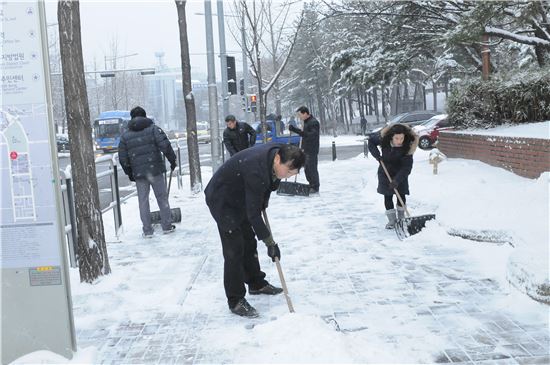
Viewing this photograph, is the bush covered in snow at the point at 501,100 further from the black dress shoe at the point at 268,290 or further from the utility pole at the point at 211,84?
the black dress shoe at the point at 268,290

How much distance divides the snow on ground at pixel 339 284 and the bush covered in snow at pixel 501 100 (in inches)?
67.5

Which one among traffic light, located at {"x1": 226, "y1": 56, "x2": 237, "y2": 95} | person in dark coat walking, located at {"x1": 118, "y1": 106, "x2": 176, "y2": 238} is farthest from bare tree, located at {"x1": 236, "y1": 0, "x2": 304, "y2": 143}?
person in dark coat walking, located at {"x1": 118, "y1": 106, "x2": 176, "y2": 238}

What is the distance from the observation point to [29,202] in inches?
144

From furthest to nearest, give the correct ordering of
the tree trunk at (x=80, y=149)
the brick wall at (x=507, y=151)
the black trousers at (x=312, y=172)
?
the black trousers at (x=312, y=172) < the brick wall at (x=507, y=151) < the tree trunk at (x=80, y=149)

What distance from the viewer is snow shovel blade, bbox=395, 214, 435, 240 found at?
6.96 metres

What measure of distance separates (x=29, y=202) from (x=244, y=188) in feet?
5.45

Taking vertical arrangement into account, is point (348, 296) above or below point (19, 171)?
below

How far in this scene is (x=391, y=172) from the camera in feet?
24.5

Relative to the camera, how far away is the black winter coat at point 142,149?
7645 mm

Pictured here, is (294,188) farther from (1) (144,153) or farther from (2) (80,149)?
(2) (80,149)

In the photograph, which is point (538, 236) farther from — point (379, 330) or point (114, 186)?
point (114, 186)

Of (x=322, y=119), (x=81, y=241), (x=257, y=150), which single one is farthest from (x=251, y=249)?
(x=322, y=119)

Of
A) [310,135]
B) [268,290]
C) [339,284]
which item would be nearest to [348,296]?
[339,284]

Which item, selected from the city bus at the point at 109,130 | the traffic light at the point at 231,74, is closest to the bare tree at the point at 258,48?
the traffic light at the point at 231,74
